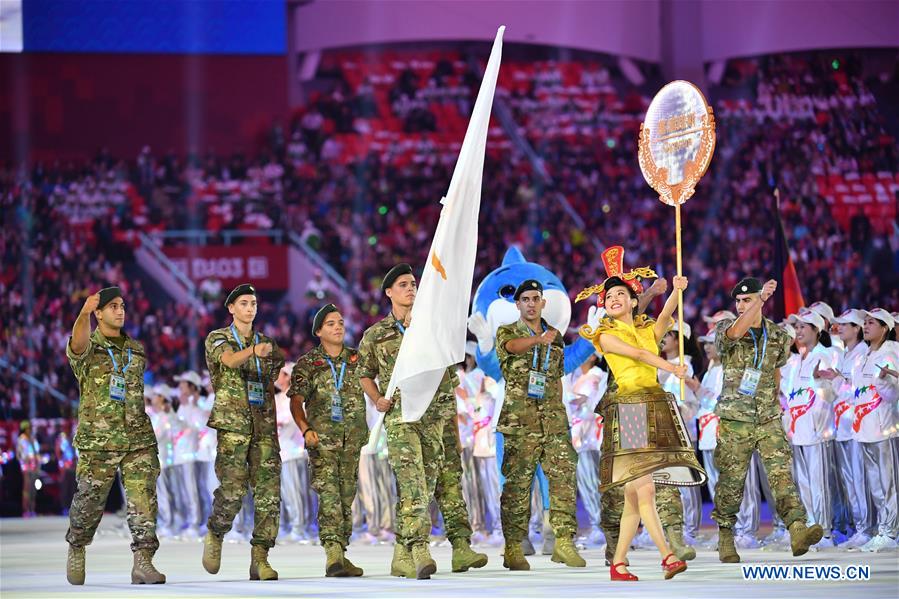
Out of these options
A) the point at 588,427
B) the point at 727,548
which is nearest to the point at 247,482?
the point at 727,548

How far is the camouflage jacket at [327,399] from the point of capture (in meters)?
9.28

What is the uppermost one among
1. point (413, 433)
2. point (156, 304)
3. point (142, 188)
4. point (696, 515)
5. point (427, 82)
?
point (427, 82)

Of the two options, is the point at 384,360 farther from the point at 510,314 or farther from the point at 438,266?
the point at 510,314

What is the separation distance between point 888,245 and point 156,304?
12.3 metres

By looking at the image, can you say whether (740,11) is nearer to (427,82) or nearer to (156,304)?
(427,82)

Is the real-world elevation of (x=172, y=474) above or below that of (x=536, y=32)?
below

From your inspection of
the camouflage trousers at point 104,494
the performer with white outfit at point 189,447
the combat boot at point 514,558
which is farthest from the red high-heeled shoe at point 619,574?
the performer with white outfit at point 189,447

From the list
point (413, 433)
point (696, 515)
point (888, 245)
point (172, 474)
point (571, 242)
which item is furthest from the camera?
point (571, 242)

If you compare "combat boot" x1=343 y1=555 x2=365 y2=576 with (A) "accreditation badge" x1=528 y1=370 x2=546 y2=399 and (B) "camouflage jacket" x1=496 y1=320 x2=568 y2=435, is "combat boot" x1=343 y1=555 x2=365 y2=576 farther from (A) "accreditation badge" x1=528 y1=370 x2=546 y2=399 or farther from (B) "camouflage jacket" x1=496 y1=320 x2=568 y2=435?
(A) "accreditation badge" x1=528 y1=370 x2=546 y2=399

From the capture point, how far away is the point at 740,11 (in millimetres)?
25719

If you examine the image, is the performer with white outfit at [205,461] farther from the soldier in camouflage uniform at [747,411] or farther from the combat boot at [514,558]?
the soldier in camouflage uniform at [747,411]

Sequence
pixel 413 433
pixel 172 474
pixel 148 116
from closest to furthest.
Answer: pixel 413 433 < pixel 172 474 < pixel 148 116

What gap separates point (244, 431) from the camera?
9.14m

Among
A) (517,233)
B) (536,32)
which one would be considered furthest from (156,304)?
(536,32)
